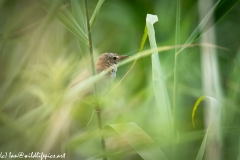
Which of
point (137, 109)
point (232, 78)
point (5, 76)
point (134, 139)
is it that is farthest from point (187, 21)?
point (5, 76)

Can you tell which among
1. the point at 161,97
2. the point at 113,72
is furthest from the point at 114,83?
the point at 161,97

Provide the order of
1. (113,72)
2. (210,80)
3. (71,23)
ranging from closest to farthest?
(71,23), (210,80), (113,72)

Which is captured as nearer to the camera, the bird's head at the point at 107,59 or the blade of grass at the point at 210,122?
the blade of grass at the point at 210,122

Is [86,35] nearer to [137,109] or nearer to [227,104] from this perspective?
[137,109]

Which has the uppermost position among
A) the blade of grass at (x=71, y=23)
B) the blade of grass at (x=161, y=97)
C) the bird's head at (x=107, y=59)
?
the bird's head at (x=107, y=59)

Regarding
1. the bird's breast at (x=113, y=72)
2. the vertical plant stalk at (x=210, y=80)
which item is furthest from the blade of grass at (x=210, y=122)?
the bird's breast at (x=113, y=72)

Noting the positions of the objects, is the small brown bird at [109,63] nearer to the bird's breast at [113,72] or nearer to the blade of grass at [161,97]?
the bird's breast at [113,72]

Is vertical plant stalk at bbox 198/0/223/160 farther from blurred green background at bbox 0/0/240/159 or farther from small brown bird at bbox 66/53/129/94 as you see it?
small brown bird at bbox 66/53/129/94

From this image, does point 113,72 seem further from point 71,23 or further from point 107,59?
point 71,23
